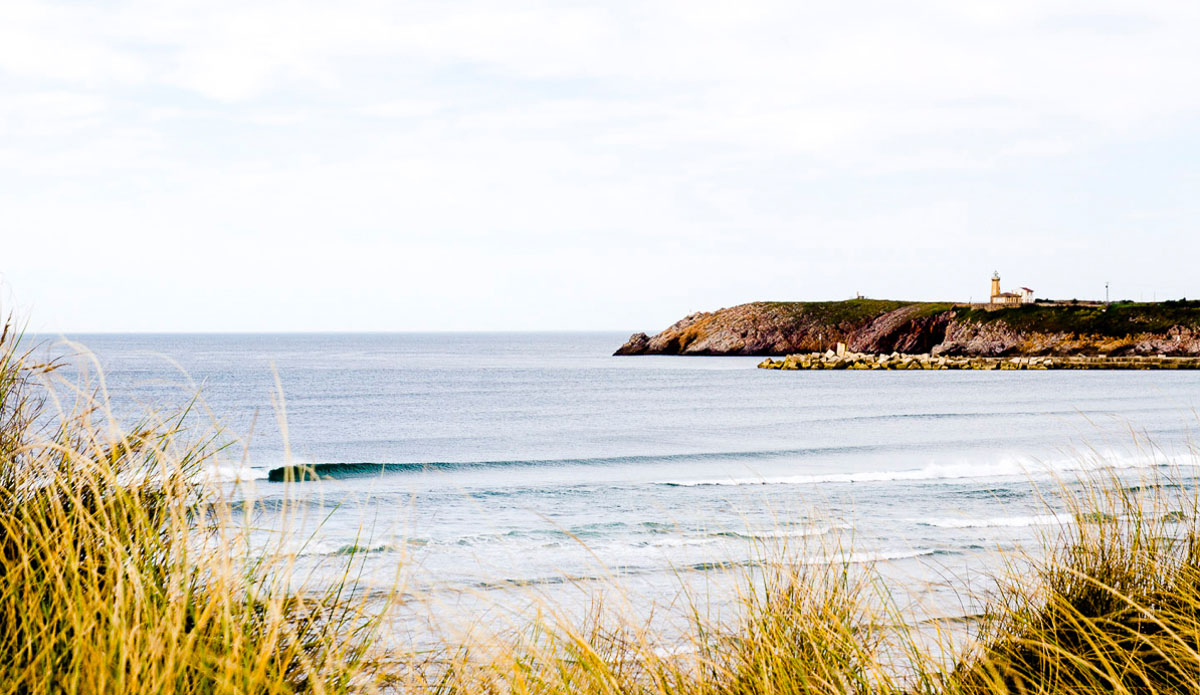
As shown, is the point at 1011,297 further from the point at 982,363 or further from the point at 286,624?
the point at 286,624

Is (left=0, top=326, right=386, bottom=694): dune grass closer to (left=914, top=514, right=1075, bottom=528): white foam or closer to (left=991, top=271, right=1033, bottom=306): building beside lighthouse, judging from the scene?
(left=914, top=514, right=1075, bottom=528): white foam

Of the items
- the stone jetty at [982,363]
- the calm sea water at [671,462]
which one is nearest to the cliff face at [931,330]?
the stone jetty at [982,363]

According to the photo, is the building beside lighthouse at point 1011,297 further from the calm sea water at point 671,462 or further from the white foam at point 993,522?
the white foam at point 993,522

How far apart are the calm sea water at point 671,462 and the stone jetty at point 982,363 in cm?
1054

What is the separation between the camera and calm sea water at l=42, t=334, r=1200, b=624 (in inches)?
356

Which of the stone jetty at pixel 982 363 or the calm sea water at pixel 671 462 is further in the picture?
the stone jetty at pixel 982 363

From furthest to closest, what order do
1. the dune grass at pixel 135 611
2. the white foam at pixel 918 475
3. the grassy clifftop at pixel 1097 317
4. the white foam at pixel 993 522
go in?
the grassy clifftop at pixel 1097 317 → the white foam at pixel 918 475 → the white foam at pixel 993 522 → the dune grass at pixel 135 611

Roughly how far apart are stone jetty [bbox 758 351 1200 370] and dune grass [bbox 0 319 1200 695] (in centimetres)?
5882

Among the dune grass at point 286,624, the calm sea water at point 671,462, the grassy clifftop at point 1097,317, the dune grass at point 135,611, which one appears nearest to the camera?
the dune grass at point 135,611

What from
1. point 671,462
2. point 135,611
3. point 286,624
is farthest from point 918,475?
point 135,611

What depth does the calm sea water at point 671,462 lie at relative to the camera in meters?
9.05

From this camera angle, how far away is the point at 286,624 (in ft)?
9.73

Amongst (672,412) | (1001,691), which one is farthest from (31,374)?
(672,412)

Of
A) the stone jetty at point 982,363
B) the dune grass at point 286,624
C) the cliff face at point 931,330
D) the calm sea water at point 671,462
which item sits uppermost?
the cliff face at point 931,330
